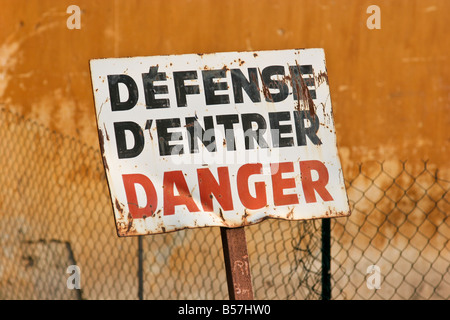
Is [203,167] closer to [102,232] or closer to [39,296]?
[102,232]

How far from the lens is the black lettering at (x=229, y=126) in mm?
2006

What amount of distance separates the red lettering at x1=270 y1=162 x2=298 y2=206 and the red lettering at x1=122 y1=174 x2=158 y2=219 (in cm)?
41

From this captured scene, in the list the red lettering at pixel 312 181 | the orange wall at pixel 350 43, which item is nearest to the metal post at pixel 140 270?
the orange wall at pixel 350 43

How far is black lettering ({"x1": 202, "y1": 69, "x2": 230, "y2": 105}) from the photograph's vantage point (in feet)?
6.68

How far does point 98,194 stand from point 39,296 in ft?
2.67

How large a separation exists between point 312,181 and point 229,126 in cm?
35

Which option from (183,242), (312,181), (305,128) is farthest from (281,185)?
(183,242)

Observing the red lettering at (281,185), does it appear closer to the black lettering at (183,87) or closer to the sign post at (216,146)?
the sign post at (216,146)

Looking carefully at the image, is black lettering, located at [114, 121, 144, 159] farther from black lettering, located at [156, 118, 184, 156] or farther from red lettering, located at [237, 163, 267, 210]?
red lettering, located at [237, 163, 267, 210]

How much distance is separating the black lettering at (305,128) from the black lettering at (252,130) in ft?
0.40

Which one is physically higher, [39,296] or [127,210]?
[127,210]

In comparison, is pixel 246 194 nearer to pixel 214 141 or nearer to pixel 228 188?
pixel 228 188
